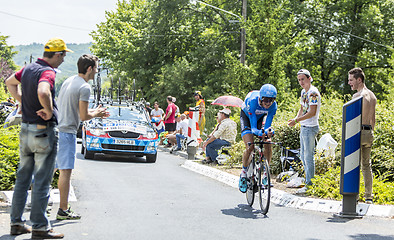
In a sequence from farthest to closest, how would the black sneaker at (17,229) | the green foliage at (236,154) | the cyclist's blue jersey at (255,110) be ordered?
the green foliage at (236,154), the cyclist's blue jersey at (255,110), the black sneaker at (17,229)

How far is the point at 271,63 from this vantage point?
2167 cm

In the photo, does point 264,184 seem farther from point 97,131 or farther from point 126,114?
point 126,114

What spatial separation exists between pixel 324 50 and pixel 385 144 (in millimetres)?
32020

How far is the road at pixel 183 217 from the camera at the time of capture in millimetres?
6621

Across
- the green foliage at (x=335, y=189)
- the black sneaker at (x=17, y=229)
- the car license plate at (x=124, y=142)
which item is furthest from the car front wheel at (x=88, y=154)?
the black sneaker at (x=17, y=229)

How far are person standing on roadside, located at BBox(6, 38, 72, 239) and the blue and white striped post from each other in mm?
4069

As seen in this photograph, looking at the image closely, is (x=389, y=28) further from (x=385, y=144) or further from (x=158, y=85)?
(x=385, y=144)

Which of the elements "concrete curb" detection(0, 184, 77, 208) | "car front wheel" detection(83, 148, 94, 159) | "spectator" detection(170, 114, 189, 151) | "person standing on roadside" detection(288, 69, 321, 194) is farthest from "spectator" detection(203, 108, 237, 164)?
"concrete curb" detection(0, 184, 77, 208)

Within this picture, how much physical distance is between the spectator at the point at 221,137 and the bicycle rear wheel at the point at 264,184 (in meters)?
6.37

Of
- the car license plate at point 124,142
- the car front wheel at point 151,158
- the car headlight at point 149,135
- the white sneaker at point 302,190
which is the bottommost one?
the car front wheel at point 151,158

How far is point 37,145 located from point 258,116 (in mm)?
4072

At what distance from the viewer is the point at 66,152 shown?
7.09 meters

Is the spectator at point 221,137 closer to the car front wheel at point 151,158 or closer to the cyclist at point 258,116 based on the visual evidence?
the car front wheel at point 151,158

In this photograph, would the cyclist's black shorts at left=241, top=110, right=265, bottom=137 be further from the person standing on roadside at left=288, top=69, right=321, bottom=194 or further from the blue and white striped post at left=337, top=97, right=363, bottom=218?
the blue and white striped post at left=337, top=97, right=363, bottom=218
